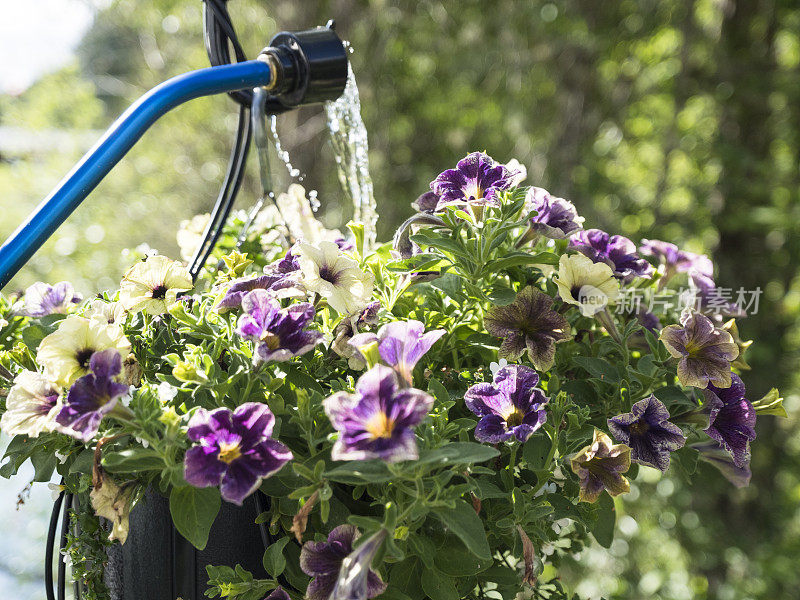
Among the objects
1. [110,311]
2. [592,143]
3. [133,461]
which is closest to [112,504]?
[133,461]

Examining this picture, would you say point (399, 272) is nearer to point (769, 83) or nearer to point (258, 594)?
point (258, 594)

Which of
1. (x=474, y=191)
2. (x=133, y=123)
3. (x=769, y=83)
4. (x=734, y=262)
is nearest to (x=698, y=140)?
(x=769, y=83)

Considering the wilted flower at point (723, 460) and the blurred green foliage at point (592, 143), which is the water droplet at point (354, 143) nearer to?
the wilted flower at point (723, 460)

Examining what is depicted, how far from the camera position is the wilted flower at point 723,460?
0.59 meters

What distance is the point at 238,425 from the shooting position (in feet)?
1.41

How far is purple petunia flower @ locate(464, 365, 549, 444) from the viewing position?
0.49 m

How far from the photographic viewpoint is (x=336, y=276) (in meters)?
0.52

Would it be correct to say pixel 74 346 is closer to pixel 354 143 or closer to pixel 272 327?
pixel 272 327

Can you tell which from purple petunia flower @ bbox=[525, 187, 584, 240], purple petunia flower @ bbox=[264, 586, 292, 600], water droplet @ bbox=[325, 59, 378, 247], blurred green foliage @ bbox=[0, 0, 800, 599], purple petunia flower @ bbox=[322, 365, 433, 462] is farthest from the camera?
blurred green foliage @ bbox=[0, 0, 800, 599]

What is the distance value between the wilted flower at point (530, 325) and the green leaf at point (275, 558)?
0.68ft

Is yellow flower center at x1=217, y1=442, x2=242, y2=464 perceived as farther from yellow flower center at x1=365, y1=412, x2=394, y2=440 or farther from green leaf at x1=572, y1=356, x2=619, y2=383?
green leaf at x1=572, y1=356, x2=619, y2=383

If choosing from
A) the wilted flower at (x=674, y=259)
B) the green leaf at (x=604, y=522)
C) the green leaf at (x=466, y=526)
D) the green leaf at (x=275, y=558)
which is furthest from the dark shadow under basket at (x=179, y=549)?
the wilted flower at (x=674, y=259)

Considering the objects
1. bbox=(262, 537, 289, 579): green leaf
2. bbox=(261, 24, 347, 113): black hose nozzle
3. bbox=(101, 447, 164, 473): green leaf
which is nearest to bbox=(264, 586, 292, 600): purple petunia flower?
bbox=(262, 537, 289, 579): green leaf

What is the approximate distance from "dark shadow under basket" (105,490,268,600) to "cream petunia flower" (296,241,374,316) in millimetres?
153
